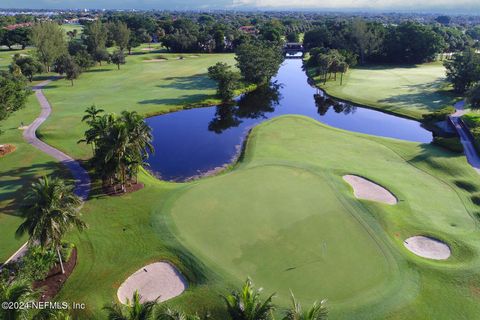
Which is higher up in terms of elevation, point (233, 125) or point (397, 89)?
point (397, 89)

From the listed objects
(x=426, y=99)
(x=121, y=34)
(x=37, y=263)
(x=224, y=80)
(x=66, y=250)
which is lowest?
(x=66, y=250)

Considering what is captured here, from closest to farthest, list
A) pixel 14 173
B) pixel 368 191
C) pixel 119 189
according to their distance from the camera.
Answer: pixel 119 189, pixel 368 191, pixel 14 173

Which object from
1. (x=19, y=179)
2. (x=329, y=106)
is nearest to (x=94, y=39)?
(x=329, y=106)

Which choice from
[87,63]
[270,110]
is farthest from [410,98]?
[87,63]

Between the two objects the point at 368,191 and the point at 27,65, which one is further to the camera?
the point at 27,65

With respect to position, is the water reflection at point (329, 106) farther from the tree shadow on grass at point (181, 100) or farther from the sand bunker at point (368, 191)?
the sand bunker at point (368, 191)

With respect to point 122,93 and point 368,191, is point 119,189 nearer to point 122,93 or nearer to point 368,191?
point 368,191

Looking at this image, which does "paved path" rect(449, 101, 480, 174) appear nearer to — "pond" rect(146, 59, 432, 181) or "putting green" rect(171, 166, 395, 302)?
"pond" rect(146, 59, 432, 181)

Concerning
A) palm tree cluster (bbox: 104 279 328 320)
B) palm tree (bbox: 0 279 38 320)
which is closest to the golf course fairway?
palm tree cluster (bbox: 104 279 328 320)
